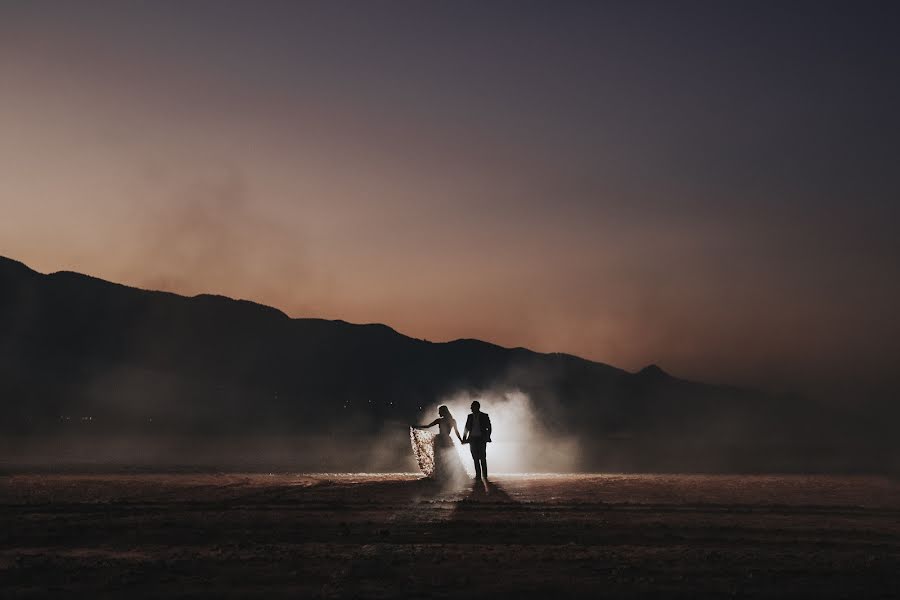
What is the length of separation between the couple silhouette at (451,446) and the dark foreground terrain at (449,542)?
1.45 metres

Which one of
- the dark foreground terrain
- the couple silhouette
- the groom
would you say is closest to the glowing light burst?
the couple silhouette

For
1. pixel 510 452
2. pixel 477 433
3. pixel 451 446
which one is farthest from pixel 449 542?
pixel 510 452

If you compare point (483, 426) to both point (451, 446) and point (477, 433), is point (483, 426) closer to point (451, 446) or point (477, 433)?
point (477, 433)

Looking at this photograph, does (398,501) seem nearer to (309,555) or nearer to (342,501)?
(342,501)

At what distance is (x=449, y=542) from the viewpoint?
12891mm

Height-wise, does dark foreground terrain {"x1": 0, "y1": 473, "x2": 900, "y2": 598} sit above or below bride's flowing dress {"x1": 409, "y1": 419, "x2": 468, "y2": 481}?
below

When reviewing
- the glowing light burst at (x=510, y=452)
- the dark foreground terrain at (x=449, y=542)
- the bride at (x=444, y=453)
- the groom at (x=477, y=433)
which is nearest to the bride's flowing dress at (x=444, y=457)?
the bride at (x=444, y=453)

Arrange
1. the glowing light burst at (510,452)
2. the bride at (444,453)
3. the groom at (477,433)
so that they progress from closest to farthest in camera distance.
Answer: the groom at (477,433) < the bride at (444,453) < the glowing light burst at (510,452)

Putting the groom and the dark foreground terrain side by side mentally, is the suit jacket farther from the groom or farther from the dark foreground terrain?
the dark foreground terrain

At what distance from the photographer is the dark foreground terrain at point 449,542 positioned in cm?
977

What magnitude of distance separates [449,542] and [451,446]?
39.2 feet

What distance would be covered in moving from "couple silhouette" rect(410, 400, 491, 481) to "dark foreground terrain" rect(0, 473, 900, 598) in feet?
4.76

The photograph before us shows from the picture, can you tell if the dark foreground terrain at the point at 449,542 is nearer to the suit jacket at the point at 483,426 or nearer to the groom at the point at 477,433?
the groom at the point at 477,433

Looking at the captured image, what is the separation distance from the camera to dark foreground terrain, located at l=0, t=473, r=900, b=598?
384 inches
